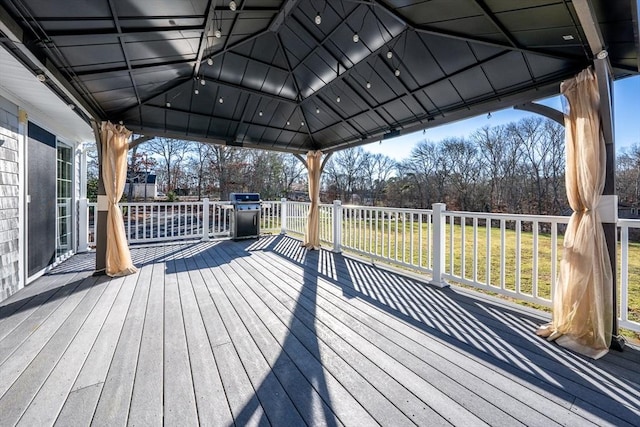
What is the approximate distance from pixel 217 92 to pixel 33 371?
411cm

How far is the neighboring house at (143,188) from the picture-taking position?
51.8 ft

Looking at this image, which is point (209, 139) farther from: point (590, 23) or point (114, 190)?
point (590, 23)

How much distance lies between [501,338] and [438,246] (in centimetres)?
142

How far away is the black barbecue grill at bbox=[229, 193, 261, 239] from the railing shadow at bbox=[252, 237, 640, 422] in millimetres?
3579

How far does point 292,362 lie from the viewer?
1905mm

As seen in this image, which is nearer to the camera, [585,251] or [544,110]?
[585,251]

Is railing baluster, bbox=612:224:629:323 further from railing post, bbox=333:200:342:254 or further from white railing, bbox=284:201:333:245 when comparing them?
white railing, bbox=284:201:333:245

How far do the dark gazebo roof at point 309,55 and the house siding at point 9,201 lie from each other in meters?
0.77

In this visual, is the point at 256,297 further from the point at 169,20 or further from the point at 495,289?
the point at 169,20

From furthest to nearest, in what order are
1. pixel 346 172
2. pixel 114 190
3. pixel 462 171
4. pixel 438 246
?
pixel 346 172 < pixel 462 171 < pixel 114 190 < pixel 438 246

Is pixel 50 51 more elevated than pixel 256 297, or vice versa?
pixel 50 51

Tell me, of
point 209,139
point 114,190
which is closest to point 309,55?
point 209,139

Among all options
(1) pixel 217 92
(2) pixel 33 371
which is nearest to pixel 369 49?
(1) pixel 217 92

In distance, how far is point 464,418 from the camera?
1.43 metres
